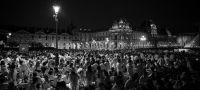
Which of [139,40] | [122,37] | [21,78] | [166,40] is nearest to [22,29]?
[122,37]

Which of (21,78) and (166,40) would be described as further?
(166,40)

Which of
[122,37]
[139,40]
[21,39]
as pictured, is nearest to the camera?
[21,39]

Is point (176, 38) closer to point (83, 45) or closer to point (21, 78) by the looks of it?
point (83, 45)

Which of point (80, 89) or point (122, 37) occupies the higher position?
point (122, 37)

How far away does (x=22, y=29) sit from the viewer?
90875 millimetres

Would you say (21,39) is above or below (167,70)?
above

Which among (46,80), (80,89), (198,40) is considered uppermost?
(198,40)

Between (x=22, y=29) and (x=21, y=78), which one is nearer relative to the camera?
(x=21, y=78)

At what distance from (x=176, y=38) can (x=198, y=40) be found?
328 ft

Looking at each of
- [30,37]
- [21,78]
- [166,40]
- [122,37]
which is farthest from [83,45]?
[21,78]

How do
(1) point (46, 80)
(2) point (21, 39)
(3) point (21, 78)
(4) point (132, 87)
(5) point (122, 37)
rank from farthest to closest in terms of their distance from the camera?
(5) point (122, 37)
(2) point (21, 39)
(3) point (21, 78)
(1) point (46, 80)
(4) point (132, 87)

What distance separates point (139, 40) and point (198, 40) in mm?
71632

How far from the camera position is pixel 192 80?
967 cm

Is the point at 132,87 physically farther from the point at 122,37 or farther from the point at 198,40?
the point at 122,37
